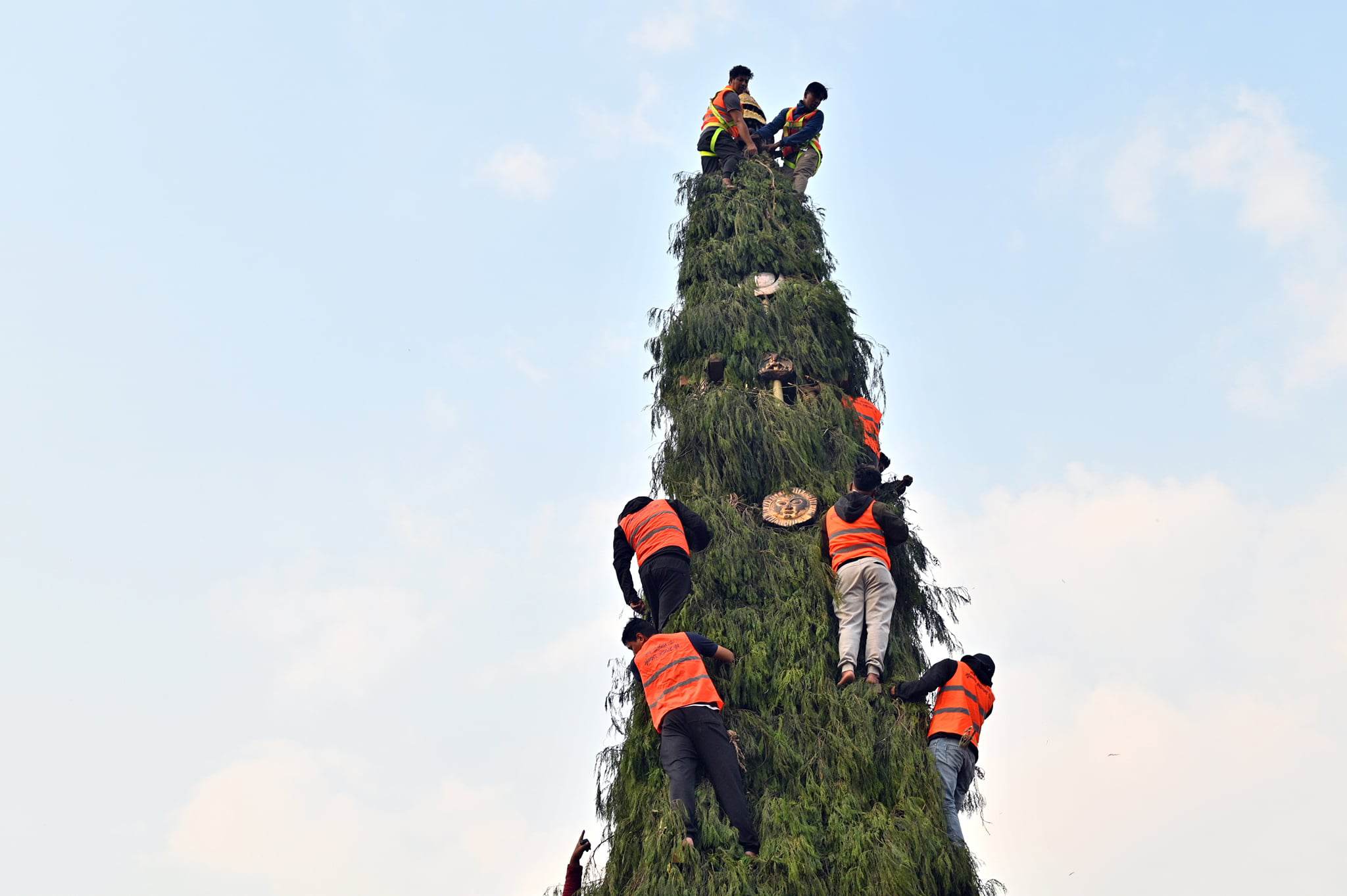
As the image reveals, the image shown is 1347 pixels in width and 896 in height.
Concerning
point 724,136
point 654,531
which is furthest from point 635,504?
point 724,136

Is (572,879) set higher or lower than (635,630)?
lower

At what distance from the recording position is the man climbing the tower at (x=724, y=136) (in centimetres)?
1670

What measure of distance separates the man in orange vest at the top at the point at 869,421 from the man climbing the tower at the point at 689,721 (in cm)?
354

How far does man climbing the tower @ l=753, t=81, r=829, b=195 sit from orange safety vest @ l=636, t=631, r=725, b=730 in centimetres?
777

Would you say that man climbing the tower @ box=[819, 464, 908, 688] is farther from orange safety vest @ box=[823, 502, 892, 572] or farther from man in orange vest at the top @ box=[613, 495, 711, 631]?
man in orange vest at the top @ box=[613, 495, 711, 631]

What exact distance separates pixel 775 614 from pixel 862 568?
750mm

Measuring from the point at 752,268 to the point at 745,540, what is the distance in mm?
3757

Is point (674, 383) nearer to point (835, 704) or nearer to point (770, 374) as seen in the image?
point (770, 374)

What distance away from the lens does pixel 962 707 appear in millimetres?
10883

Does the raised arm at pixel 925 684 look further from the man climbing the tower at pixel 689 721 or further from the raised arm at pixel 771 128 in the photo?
the raised arm at pixel 771 128

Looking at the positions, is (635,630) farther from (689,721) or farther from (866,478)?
(866,478)

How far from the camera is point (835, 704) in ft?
35.3

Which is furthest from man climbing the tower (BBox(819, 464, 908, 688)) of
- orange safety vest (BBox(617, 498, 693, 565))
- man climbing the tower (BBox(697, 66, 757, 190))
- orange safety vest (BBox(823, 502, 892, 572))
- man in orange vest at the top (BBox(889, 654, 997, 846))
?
man climbing the tower (BBox(697, 66, 757, 190))

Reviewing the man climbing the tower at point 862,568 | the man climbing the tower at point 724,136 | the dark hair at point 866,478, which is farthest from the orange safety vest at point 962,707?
the man climbing the tower at point 724,136
